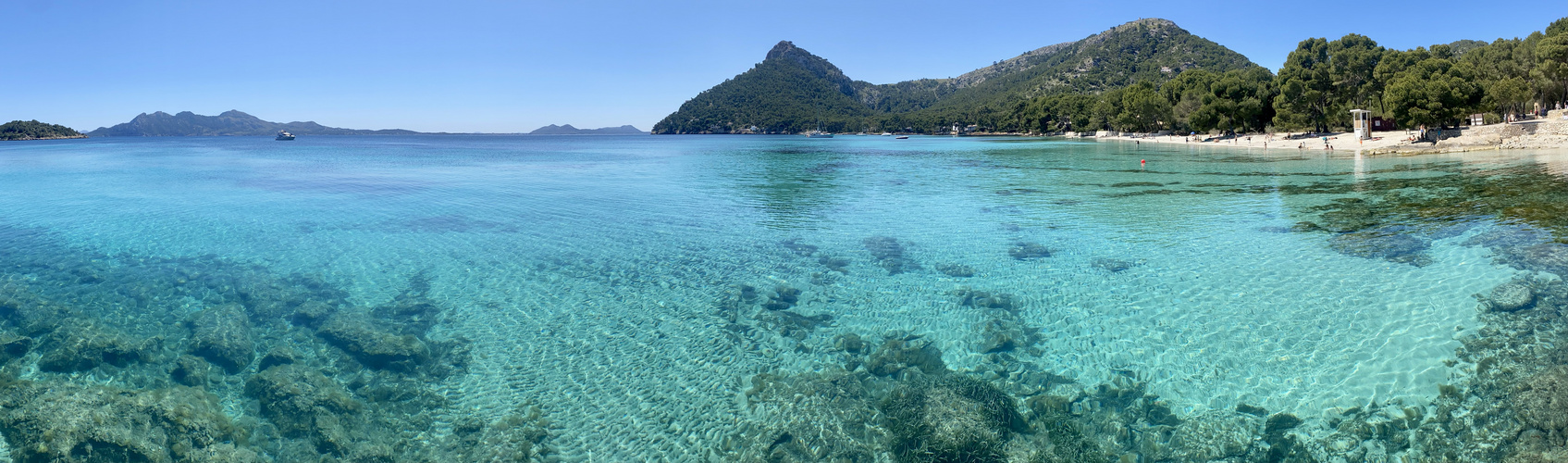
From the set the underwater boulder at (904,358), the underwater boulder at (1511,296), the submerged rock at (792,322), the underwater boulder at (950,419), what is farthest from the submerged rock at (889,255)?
the underwater boulder at (1511,296)

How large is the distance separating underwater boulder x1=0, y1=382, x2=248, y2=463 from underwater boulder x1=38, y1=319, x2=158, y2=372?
32.9 inches

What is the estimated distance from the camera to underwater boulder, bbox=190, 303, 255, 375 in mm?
9312

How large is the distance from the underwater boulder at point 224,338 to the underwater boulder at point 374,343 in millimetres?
952

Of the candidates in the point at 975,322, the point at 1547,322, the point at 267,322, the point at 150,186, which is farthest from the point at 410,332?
the point at 150,186

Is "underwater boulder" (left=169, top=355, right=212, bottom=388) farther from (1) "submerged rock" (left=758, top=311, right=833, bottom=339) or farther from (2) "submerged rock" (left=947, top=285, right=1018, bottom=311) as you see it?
(2) "submerged rock" (left=947, top=285, right=1018, bottom=311)

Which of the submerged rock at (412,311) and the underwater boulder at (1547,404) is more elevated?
the submerged rock at (412,311)

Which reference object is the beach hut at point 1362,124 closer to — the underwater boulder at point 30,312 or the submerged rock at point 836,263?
the submerged rock at point 836,263

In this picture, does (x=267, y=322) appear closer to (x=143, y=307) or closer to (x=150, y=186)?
(x=143, y=307)

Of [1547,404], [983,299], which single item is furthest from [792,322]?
[1547,404]

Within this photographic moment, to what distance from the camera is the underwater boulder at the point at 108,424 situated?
6902 millimetres

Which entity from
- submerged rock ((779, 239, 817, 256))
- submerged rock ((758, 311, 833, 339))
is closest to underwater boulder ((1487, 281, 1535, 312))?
submerged rock ((758, 311, 833, 339))

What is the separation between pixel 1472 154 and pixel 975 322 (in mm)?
52002

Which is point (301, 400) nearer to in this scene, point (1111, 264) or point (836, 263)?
point (836, 263)

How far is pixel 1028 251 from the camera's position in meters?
15.6
